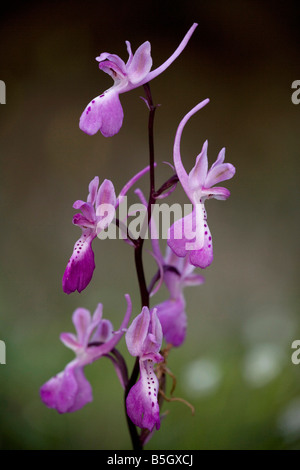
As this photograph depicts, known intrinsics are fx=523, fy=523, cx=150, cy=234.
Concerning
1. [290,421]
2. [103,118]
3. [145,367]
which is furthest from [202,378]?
[103,118]

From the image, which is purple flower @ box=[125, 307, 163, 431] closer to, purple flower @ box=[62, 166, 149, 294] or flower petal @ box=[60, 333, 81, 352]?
purple flower @ box=[62, 166, 149, 294]

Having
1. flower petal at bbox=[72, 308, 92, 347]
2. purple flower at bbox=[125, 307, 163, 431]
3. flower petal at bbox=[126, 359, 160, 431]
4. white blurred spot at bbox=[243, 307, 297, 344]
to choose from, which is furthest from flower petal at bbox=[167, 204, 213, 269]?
white blurred spot at bbox=[243, 307, 297, 344]

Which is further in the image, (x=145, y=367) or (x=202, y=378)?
(x=202, y=378)

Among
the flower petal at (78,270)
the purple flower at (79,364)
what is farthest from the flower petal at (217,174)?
the purple flower at (79,364)

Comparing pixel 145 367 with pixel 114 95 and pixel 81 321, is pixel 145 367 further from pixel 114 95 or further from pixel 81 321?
pixel 114 95
